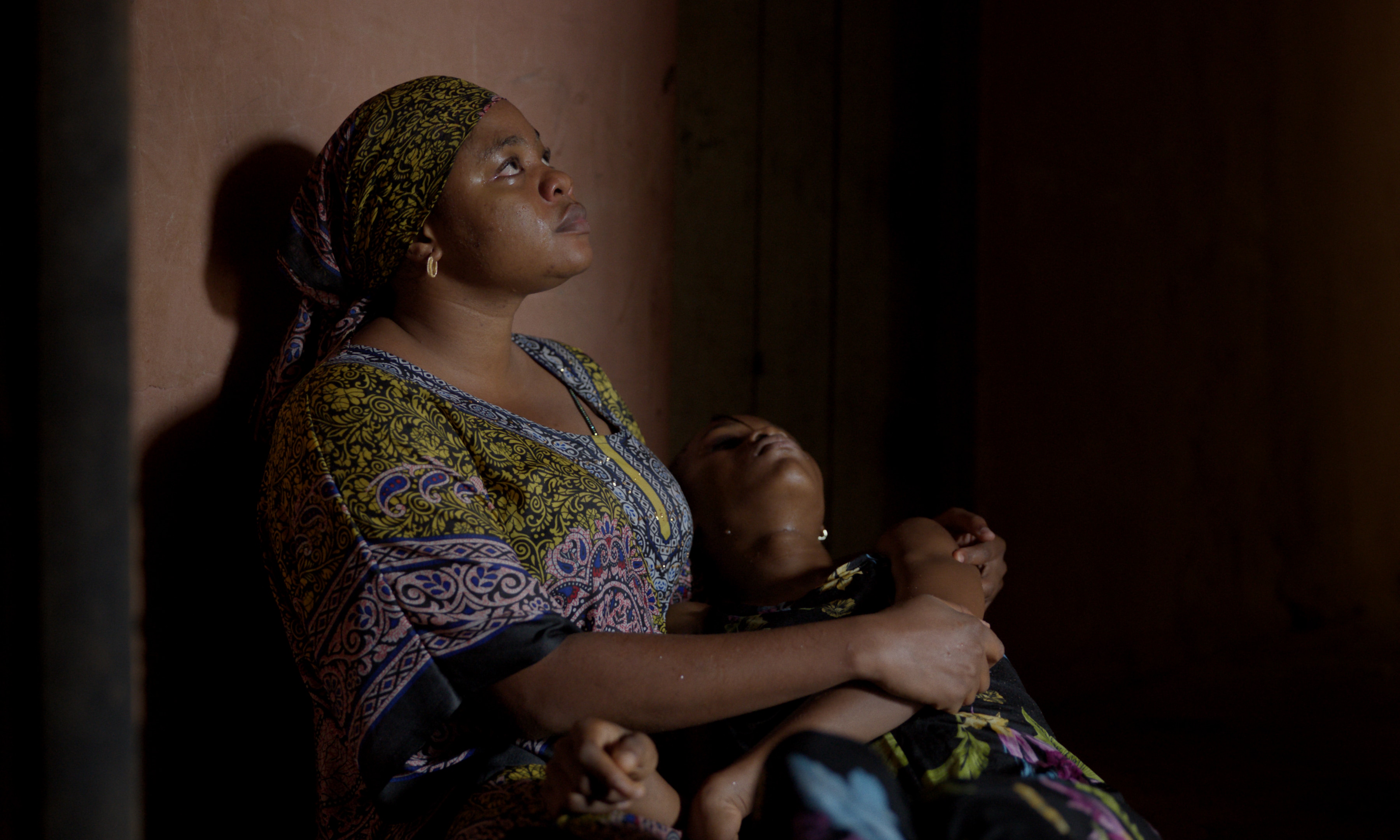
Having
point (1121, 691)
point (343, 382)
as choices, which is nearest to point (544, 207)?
point (343, 382)

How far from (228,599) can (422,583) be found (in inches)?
23.1

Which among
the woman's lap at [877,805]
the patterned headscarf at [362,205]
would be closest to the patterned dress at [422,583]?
the patterned headscarf at [362,205]

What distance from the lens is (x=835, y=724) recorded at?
4.53 ft

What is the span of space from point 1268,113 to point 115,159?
510 centimetres

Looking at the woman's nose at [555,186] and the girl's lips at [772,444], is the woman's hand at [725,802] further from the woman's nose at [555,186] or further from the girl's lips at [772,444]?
the woman's nose at [555,186]

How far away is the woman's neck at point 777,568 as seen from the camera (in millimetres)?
1886

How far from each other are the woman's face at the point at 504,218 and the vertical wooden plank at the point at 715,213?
1.95 meters

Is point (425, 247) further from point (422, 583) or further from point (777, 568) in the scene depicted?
point (777, 568)

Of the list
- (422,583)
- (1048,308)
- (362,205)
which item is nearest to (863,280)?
(1048,308)

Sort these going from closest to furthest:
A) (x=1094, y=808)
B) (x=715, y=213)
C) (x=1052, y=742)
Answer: (x=1094, y=808) < (x=1052, y=742) < (x=715, y=213)

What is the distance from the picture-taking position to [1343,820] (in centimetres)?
258

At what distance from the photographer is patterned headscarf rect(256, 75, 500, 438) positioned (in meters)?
1.59

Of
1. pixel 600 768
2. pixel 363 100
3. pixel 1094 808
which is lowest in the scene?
pixel 1094 808

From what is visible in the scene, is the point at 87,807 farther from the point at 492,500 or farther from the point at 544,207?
the point at 544,207
